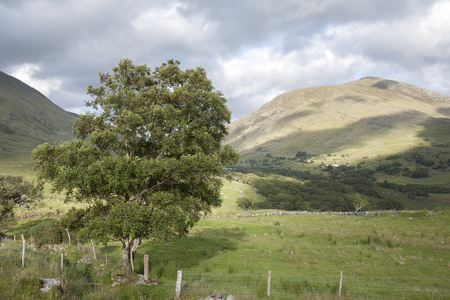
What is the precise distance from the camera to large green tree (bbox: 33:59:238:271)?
54.3ft

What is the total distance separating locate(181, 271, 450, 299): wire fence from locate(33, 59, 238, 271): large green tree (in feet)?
13.4

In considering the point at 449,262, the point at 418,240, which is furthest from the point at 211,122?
the point at 418,240

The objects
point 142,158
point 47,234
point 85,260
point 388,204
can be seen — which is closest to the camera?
point 142,158

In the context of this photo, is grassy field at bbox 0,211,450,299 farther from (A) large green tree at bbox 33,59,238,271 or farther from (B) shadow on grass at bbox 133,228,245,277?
(A) large green tree at bbox 33,59,238,271

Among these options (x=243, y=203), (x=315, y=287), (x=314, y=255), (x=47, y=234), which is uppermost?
(x=47, y=234)

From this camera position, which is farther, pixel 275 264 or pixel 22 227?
pixel 22 227

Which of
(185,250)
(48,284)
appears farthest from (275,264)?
(48,284)

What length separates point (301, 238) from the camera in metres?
33.6

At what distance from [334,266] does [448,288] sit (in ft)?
24.6

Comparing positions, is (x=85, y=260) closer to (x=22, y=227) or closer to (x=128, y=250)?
(x=128, y=250)

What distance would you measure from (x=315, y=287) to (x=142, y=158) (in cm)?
1535

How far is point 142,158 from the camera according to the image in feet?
65.9

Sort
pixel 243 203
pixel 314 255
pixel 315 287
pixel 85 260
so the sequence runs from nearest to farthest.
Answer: pixel 315 287
pixel 85 260
pixel 314 255
pixel 243 203

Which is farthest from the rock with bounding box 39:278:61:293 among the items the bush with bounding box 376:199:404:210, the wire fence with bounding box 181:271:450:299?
the bush with bounding box 376:199:404:210
